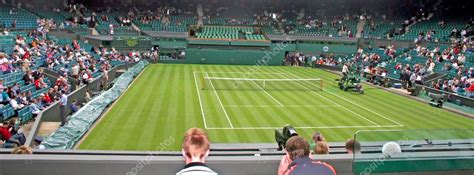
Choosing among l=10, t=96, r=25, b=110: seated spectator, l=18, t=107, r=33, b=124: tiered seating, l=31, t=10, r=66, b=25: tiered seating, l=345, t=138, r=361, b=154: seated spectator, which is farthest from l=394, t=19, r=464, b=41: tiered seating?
l=345, t=138, r=361, b=154: seated spectator

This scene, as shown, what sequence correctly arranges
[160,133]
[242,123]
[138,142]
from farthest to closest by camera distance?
1. [242,123]
2. [160,133]
3. [138,142]

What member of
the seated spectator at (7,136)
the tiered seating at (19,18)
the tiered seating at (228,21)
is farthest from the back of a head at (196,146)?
the tiered seating at (228,21)

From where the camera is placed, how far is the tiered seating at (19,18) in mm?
42375

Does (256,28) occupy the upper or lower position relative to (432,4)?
lower

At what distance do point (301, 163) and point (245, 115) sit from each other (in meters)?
17.6

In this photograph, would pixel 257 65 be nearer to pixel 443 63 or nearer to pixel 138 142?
pixel 443 63

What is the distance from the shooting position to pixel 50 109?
18.5m

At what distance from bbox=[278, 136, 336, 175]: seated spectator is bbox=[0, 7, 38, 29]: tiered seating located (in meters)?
43.0

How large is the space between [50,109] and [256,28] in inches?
1885

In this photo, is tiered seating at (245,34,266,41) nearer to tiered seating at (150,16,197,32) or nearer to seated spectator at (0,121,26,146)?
tiered seating at (150,16,197,32)

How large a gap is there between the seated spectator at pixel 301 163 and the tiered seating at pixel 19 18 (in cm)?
4302

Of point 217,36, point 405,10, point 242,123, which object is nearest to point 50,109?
point 242,123

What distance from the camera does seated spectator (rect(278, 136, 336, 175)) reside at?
463cm

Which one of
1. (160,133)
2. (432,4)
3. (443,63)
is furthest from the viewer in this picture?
(432,4)
